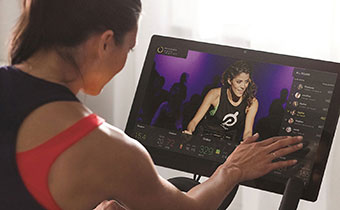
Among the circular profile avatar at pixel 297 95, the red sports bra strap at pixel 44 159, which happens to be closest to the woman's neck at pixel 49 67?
the red sports bra strap at pixel 44 159

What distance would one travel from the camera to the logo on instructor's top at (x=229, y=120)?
1.73 metres

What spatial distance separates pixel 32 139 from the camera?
121cm

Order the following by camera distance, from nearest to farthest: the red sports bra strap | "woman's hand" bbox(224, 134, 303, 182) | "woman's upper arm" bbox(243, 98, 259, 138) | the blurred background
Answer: the red sports bra strap
"woman's hand" bbox(224, 134, 303, 182)
"woman's upper arm" bbox(243, 98, 259, 138)
the blurred background

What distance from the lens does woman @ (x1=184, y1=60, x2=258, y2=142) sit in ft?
5.65

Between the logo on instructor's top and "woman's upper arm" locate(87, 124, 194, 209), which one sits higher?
the logo on instructor's top

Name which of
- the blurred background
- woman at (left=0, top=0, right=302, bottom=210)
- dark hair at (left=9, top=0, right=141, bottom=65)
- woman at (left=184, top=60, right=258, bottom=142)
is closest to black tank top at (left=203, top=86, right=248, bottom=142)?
woman at (left=184, top=60, right=258, bottom=142)

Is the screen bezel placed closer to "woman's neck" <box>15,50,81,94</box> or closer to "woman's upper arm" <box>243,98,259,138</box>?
"woman's upper arm" <box>243,98,259,138</box>

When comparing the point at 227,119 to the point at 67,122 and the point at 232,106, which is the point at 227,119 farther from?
the point at 67,122

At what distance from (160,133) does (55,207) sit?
0.61m

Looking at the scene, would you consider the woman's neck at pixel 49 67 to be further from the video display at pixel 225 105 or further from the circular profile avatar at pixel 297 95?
the circular profile avatar at pixel 297 95

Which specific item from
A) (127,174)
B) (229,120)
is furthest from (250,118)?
(127,174)

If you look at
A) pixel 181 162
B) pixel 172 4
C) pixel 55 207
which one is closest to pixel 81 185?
pixel 55 207

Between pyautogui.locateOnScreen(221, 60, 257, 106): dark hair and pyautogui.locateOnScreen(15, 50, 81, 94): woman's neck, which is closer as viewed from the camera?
pyautogui.locateOnScreen(15, 50, 81, 94): woman's neck

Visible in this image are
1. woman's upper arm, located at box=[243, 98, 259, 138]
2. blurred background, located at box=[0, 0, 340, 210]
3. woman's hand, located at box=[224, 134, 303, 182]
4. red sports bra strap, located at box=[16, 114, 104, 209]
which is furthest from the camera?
blurred background, located at box=[0, 0, 340, 210]
